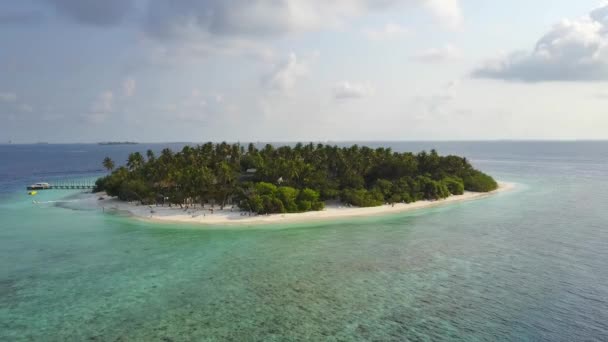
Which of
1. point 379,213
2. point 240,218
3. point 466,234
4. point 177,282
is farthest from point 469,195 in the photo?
point 177,282

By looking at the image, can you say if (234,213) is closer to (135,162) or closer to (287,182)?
(287,182)

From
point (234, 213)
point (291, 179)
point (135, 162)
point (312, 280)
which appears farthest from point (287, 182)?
point (135, 162)

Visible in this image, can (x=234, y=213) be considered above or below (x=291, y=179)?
below

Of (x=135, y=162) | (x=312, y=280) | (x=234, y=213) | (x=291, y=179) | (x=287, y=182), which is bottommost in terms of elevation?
(x=312, y=280)

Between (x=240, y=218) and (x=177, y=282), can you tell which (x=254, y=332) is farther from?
(x=240, y=218)

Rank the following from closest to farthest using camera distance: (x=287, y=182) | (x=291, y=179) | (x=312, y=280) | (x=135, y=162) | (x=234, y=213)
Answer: (x=312, y=280), (x=234, y=213), (x=287, y=182), (x=291, y=179), (x=135, y=162)

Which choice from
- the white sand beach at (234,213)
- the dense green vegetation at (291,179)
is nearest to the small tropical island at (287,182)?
the dense green vegetation at (291,179)

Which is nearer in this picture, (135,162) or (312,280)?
(312,280)
